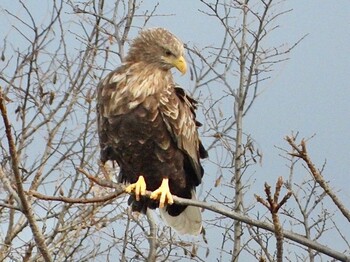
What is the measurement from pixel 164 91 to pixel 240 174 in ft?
11.1

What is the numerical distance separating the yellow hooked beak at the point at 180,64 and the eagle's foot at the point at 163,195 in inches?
33.1

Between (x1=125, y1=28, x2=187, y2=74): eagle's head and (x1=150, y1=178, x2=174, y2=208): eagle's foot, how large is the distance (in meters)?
0.89

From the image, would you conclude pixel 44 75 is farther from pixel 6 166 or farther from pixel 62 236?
pixel 62 236

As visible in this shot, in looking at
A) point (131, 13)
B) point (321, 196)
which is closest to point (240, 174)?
point (321, 196)

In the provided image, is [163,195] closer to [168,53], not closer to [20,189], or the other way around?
[168,53]

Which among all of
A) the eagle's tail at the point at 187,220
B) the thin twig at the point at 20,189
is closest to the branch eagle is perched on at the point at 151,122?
the eagle's tail at the point at 187,220

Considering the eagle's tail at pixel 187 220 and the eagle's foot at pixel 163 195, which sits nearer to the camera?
the eagle's foot at pixel 163 195

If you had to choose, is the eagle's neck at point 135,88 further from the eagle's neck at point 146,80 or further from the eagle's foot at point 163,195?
the eagle's foot at point 163,195

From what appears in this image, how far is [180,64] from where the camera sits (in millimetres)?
6078

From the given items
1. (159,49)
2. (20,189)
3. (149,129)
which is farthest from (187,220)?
(20,189)

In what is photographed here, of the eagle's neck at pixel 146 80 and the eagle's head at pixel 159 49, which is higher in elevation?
the eagle's head at pixel 159 49

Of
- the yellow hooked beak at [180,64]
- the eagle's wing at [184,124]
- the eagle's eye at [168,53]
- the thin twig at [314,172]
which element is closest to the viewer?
the thin twig at [314,172]

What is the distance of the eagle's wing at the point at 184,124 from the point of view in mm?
6113

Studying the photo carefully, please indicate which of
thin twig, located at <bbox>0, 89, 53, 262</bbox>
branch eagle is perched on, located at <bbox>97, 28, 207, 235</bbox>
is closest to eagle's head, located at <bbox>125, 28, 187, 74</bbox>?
branch eagle is perched on, located at <bbox>97, 28, 207, 235</bbox>
